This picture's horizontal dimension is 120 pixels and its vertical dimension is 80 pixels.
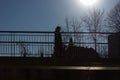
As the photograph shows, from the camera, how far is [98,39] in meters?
18.4

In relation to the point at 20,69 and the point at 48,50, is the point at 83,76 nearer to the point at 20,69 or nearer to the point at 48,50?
the point at 20,69

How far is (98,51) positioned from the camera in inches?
704

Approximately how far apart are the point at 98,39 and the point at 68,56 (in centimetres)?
313

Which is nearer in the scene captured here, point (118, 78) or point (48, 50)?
point (118, 78)

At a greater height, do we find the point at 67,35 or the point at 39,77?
the point at 67,35

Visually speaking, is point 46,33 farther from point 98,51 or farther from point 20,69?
point 20,69

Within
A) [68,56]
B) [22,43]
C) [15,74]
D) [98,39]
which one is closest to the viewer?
[15,74]

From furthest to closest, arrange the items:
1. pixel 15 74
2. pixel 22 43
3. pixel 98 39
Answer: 1. pixel 98 39
2. pixel 22 43
3. pixel 15 74

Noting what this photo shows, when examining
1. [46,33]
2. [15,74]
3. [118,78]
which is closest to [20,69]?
[15,74]

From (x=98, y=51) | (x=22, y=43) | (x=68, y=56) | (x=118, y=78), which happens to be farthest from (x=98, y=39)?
(x=118, y=78)

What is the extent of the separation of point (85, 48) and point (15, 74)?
34.0 ft

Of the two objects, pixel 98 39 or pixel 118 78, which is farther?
pixel 98 39

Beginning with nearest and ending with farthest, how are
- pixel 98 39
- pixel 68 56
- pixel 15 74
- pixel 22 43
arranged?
pixel 15 74 → pixel 68 56 → pixel 22 43 → pixel 98 39

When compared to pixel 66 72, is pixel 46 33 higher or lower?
higher
